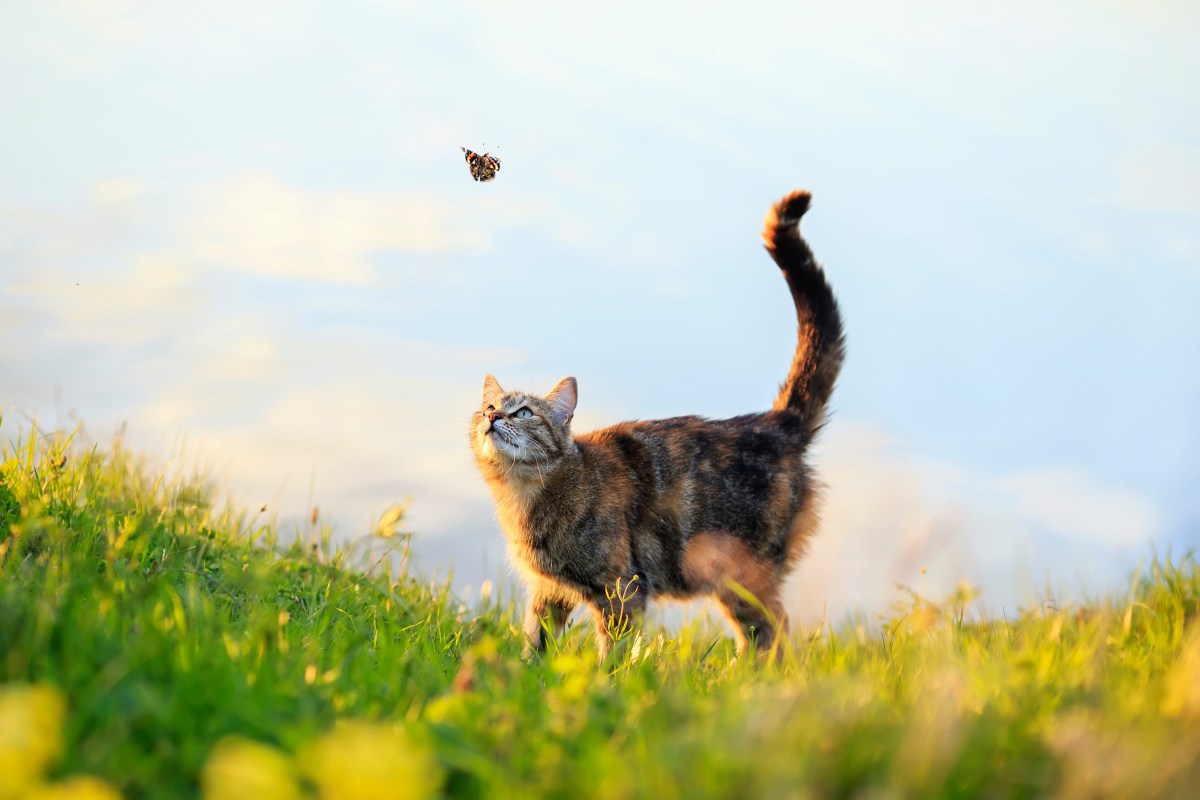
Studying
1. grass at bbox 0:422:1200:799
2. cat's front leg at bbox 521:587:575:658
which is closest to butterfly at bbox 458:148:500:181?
cat's front leg at bbox 521:587:575:658

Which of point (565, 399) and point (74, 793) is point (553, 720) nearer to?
point (74, 793)

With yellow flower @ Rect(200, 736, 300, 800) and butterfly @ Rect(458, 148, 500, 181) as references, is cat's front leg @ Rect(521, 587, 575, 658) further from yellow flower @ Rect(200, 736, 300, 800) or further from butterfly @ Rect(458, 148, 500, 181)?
yellow flower @ Rect(200, 736, 300, 800)

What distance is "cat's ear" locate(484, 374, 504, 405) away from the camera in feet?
25.2

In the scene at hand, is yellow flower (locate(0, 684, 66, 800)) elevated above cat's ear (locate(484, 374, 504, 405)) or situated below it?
below

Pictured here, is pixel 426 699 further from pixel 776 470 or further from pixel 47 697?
pixel 776 470

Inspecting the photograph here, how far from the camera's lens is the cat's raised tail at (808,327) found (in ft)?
24.7

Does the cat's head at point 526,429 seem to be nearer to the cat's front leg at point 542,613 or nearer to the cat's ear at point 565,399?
the cat's ear at point 565,399

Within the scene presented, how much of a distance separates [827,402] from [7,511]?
5564 millimetres

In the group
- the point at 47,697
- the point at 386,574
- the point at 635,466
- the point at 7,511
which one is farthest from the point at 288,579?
the point at 47,697

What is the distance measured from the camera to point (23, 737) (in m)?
2.04

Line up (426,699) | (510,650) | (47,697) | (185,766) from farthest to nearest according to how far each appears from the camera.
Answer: (510,650), (426,699), (185,766), (47,697)

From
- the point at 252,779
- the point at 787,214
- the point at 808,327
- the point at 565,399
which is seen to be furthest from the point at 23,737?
the point at 808,327

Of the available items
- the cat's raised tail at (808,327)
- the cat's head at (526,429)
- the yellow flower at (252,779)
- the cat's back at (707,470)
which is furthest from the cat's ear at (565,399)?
the yellow flower at (252,779)

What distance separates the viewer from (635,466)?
747 cm
